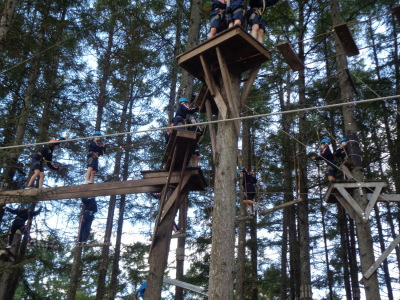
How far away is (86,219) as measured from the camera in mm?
9320

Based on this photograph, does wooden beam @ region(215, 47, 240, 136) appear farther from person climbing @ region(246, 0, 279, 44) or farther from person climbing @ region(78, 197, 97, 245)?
person climbing @ region(78, 197, 97, 245)

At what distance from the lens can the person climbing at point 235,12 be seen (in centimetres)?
595

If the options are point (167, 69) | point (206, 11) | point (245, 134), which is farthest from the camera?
point (167, 69)

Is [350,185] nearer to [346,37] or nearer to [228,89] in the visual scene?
[346,37]

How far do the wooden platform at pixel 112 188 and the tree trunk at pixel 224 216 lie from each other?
182cm

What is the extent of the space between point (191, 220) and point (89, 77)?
22.5 ft

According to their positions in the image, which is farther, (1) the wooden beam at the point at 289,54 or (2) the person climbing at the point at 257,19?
(2) the person climbing at the point at 257,19

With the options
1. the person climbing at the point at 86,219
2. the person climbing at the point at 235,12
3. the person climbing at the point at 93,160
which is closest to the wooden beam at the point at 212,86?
the person climbing at the point at 235,12

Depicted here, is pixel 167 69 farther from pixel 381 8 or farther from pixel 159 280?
pixel 159 280

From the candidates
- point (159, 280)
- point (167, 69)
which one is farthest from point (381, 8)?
point (159, 280)

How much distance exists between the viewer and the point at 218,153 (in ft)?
18.2

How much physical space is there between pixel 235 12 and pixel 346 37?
1.85 metres

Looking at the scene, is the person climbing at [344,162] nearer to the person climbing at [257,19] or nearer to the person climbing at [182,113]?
the person climbing at [182,113]

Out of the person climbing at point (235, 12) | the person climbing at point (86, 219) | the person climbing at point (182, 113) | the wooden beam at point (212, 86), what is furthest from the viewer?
the person climbing at point (86, 219)
